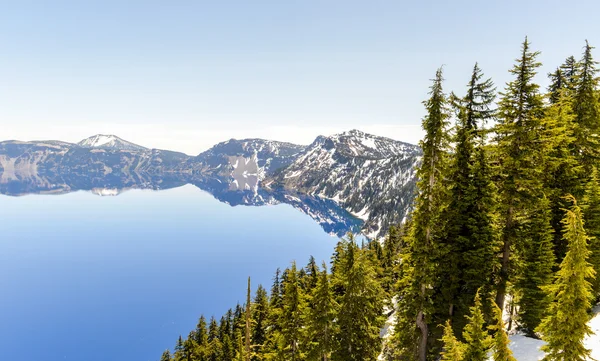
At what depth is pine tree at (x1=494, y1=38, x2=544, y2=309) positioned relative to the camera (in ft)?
65.5

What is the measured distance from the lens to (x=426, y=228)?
20.5m

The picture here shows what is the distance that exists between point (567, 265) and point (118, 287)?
155029 millimetres

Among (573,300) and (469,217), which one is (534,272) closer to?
(469,217)

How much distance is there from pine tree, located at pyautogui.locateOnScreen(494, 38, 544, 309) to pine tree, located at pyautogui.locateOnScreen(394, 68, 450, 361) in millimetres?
4241

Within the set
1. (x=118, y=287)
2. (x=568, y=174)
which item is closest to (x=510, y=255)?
(x=568, y=174)

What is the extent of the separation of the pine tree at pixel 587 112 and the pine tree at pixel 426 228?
65.5 ft

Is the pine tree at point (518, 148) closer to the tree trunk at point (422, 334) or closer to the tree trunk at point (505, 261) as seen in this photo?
the tree trunk at point (505, 261)

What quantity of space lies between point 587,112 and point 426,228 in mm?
27029

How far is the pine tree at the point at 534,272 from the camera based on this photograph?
22391 millimetres

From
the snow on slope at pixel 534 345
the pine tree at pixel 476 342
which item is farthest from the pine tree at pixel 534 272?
the pine tree at pixel 476 342

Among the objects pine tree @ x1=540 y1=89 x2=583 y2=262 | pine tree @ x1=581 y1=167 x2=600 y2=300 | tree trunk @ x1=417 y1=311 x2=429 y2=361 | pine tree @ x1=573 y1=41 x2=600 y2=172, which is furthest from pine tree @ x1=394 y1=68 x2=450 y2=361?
pine tree @ x1=573 y1=41 x2=600 y2=172

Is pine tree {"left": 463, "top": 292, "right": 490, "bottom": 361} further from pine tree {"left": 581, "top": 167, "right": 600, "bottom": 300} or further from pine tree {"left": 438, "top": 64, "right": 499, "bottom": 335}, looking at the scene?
pine tree {"left": 581, "top": 167, "right": 600, "bottom": 300}

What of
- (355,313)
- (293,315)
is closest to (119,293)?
(293,315)

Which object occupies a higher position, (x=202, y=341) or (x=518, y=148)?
(x=518, y=148)
